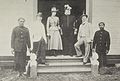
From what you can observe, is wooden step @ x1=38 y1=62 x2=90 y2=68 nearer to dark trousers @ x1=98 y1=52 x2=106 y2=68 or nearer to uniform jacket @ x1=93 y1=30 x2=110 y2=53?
dark trousers @ x1=98 y1=52 x2=106 y2=68

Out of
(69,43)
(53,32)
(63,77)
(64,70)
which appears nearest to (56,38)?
(53,32)

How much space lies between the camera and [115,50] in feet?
26.2

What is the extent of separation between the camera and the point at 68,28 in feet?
26.2

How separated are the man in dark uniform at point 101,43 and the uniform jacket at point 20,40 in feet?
4.37

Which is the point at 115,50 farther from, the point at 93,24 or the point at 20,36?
the point at 20,36

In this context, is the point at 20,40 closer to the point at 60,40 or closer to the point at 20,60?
the point at 20,60

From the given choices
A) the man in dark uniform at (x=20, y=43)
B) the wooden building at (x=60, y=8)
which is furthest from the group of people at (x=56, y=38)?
the wooden building at (x=60, y=8)

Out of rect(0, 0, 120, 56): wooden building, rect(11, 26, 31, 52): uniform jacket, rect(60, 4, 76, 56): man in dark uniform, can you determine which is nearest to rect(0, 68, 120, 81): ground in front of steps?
rect(11, 26, 31, 52): uniform jacket

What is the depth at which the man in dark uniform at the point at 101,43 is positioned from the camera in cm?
744

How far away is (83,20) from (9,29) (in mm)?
1507

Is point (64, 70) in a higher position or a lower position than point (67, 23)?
lower

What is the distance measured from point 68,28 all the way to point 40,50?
0.79 meters

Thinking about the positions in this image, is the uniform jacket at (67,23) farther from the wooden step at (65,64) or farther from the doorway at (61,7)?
the wooden step at (65,64)

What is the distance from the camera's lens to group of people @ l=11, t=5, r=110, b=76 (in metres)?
7.25
